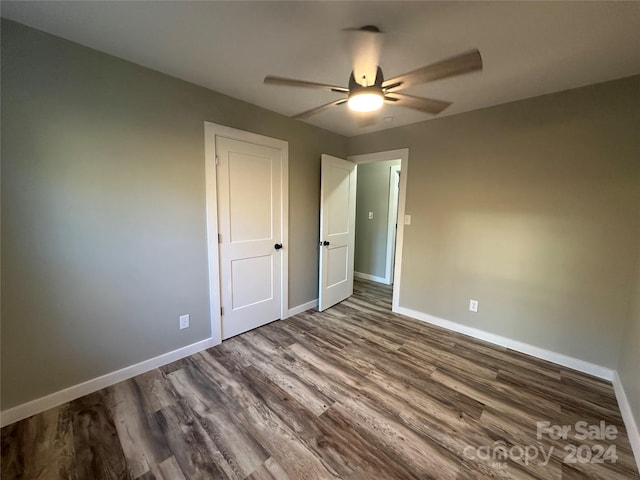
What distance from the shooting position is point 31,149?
147 centimetres

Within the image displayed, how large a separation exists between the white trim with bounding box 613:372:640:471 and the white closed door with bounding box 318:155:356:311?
8.42 feet

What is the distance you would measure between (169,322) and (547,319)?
3374 mm

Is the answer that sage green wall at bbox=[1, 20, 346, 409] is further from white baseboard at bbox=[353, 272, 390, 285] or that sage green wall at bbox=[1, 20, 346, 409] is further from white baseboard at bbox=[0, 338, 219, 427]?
white baseboard at bbox=[353, 272, 390, 285]

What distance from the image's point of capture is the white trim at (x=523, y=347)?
6.72 ft

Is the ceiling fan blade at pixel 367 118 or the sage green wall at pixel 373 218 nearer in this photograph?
the ceiling fan blade at pixel 367 118

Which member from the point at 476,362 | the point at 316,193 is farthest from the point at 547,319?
the point at 316,193

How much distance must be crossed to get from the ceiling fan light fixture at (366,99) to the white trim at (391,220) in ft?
9.31

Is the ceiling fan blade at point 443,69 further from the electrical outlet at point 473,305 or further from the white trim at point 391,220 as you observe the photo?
the white trim at point 391,220

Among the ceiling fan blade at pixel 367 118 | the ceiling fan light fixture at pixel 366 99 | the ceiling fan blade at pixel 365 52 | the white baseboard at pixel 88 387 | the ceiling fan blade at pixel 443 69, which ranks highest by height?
the ceiling fan blade at pixel 367 118

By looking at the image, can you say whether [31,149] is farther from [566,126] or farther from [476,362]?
[566,126]

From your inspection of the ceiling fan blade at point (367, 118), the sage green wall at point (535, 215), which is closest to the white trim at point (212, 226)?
the ceiling fan blade at point (367, 118)

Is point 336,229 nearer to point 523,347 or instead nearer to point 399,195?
point 399,195

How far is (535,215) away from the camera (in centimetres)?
223

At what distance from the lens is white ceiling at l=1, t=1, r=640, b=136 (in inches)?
49.6
